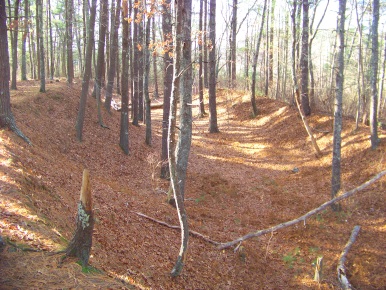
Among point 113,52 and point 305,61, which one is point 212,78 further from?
point 113,52

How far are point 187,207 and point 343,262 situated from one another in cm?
511

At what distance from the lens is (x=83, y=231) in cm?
412

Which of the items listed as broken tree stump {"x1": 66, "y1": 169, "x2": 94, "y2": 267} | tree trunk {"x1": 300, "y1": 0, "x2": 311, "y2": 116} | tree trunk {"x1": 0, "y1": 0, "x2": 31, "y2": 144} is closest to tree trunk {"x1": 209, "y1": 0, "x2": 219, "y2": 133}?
tree trunk {"x1": 300, "y1": 0, "x2": 311, "y2": 116}

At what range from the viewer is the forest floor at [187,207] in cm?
483

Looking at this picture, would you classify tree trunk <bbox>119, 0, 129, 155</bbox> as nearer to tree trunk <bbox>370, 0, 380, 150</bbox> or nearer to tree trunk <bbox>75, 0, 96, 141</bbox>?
tree trunk <bbox>75, 0, 96, 141</bbox>

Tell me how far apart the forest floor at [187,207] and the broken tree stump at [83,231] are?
146mm

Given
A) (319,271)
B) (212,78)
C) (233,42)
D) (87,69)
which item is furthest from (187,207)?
(233,42)

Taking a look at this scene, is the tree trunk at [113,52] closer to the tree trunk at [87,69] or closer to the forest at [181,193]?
the forest at [181,193]

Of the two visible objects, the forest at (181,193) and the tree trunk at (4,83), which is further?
the tree trunk at (4,83)

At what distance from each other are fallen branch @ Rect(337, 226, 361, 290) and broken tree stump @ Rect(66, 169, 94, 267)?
5.83 m

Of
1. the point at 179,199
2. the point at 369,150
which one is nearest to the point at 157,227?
the point at 179,199

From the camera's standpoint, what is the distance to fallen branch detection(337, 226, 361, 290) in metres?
6.85

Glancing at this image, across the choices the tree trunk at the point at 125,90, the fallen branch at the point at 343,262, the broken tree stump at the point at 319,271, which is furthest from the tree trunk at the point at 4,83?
the fallen branch at the point at 343,262

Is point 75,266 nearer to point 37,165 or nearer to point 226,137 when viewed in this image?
point 37,165
